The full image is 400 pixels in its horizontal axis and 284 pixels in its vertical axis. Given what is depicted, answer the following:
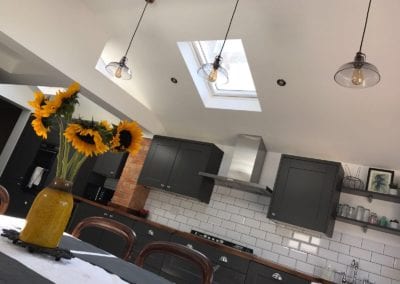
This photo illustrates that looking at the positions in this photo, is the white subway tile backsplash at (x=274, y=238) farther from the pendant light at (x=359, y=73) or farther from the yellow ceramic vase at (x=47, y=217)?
the yellow ceramic vase at (x=47, y=217)

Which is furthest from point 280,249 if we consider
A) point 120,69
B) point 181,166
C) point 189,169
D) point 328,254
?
point 120,69

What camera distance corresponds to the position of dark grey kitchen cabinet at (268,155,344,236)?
376 centimetres

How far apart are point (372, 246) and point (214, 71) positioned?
276 centimetres

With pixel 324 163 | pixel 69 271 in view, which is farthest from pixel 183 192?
pixel 69 271

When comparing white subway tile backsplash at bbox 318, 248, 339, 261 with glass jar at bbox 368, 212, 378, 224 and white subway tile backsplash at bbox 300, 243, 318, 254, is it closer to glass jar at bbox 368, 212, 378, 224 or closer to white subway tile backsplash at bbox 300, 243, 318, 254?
white subway tile backsplash at bbox 300, 243, 318, 254

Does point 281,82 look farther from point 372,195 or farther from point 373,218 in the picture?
point 373,218

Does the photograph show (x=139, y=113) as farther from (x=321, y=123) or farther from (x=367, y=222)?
(x=367, y=222)

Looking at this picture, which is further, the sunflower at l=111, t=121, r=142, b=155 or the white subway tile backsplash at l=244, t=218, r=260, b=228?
the white subway tile backsplash at l=244, t=218, r=260, b=228

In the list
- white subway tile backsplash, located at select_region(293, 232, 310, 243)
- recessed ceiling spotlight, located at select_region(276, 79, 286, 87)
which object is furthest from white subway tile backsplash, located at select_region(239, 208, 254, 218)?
recessed ceiling spotlight, located at select_region(276, 79, 286, 87)

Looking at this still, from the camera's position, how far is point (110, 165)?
5840mm

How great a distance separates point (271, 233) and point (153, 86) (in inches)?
100

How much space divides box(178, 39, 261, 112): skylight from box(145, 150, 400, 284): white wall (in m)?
0.87

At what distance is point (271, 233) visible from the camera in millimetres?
4312

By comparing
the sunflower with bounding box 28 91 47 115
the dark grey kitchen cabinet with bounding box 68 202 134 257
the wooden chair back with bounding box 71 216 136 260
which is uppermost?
the sunflower with bounding box 28 91 47 115
